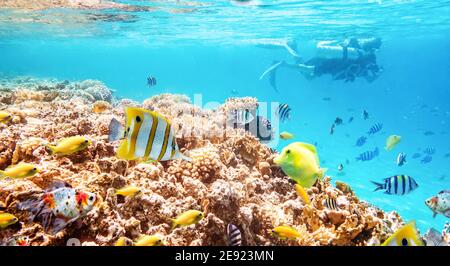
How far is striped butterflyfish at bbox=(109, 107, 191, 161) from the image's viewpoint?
2127mm

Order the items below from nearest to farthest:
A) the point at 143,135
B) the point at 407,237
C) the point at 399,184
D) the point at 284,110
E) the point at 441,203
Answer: the point at 143,135 → the point at 407,237 → the point at 441,203 → the point at 399,184 → the point at 284,110

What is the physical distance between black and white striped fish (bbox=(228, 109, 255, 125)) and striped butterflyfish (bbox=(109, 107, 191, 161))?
5315mm

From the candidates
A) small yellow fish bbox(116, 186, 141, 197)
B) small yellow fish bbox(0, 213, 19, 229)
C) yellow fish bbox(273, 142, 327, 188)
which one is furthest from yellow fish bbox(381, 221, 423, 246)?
small yellow fish bbox(0, 213, 19, 229)

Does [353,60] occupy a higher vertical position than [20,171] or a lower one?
higher

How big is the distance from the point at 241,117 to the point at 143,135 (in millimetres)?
5614

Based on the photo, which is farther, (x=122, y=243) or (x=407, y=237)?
(x=122, y=243)

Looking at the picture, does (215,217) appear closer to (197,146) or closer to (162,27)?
(197,146)

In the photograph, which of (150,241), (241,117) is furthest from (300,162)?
(241,117)

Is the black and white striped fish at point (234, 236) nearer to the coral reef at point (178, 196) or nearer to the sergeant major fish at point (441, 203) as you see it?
the coral reef at point (178, 196)

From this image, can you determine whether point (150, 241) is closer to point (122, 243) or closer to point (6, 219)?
point (122, 243)

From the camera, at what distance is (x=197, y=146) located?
5.77m

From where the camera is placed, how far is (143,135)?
7.09ft
